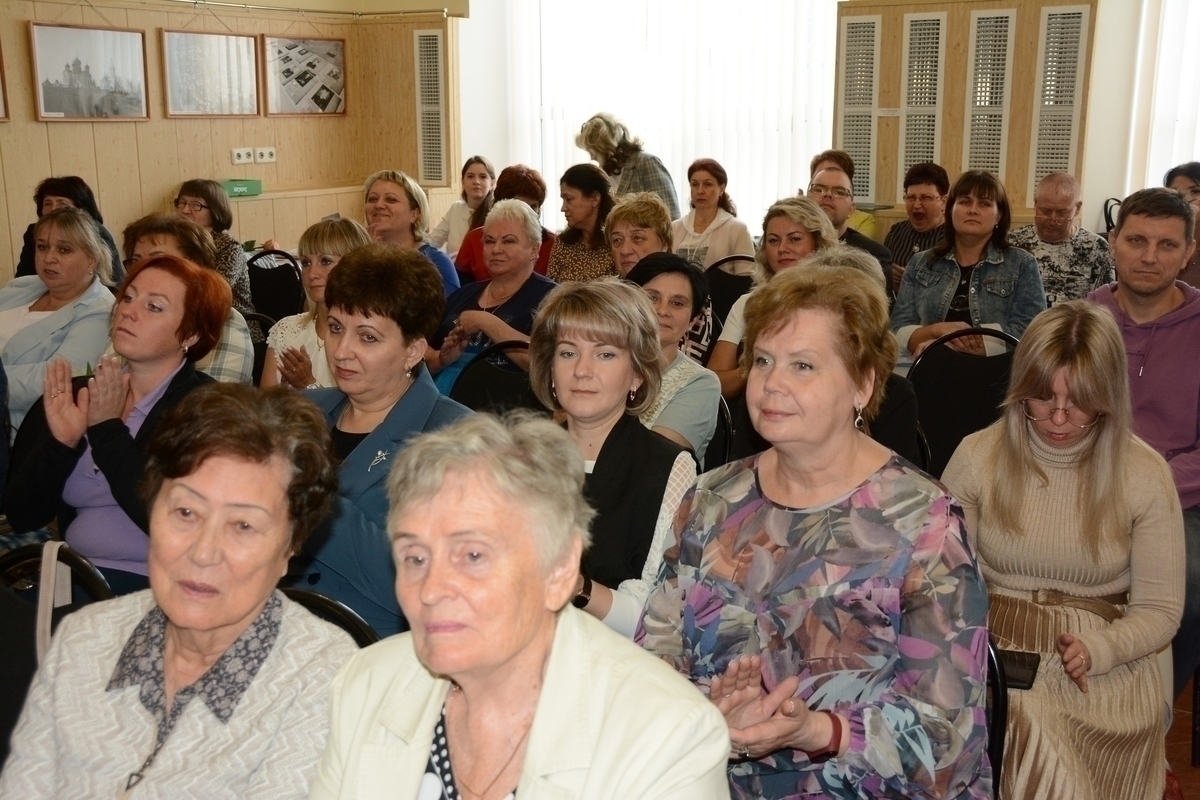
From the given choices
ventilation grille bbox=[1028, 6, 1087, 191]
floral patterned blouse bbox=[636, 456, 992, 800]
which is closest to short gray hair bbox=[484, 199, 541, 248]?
floral patterned blouse bbox=[636, 456, 992, 800]

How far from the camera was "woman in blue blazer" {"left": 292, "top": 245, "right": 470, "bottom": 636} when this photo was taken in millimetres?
2496

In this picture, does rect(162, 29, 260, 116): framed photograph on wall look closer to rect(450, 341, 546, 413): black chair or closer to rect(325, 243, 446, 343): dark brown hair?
rect(450, 341, 546, 413): black chair

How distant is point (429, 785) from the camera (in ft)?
5.12

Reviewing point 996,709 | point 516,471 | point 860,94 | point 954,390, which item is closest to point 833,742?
point 996,709

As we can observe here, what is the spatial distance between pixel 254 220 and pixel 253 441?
7381mm

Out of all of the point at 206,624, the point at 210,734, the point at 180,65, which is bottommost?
the point at 210,734

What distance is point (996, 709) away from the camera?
2.00 m

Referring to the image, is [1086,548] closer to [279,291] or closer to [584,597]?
[584,597]

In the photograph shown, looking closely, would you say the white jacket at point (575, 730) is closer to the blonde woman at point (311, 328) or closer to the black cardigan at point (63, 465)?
the black cardigan at point (63, 465)

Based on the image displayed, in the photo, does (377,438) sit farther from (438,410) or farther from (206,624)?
(206,624)

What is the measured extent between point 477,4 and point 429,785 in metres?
9.05

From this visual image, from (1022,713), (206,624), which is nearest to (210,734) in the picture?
(206,624)

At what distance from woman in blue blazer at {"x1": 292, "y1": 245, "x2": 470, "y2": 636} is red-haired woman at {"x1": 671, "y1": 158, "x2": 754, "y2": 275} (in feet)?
12.1

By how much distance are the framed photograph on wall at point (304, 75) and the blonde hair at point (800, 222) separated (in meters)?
5.79
